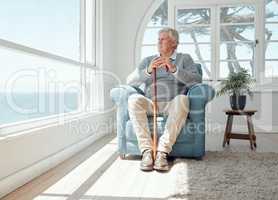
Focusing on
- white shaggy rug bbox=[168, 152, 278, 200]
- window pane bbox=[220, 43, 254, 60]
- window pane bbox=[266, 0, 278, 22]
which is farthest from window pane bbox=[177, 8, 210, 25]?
white shaggy rug bbox=[168, 152, 278, 200]

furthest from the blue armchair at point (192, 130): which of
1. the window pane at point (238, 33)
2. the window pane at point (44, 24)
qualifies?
the window pane at point (238, 33)

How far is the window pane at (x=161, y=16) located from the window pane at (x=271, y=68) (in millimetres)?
Result: 1630

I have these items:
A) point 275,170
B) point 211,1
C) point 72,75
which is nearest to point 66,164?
point 72,75

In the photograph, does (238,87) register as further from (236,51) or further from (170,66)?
(236,51)

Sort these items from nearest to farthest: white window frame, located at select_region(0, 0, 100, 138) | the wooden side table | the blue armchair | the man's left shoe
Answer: white window frame, located at select_region(0, 0, 100, 138)
the man's left shoe
the blue armchair
the wooden side table

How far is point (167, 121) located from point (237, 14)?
8.84 feet

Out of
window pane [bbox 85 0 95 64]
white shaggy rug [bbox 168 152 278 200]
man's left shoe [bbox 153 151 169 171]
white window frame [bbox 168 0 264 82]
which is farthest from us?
white window frame [bbox 168 0 264 82]

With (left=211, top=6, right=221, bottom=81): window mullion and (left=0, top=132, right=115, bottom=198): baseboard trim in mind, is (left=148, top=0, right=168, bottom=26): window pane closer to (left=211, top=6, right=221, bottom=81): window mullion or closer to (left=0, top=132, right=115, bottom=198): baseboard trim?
(left=211, top=6, right=221, bottom=81): window mullion

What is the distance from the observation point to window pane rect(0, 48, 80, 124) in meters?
2.21

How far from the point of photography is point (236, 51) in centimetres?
474

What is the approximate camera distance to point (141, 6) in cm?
492

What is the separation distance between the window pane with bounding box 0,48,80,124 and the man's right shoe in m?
0.95

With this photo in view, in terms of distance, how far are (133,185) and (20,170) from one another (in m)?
0.76

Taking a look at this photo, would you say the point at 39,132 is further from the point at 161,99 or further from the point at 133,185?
the point at 161,99
